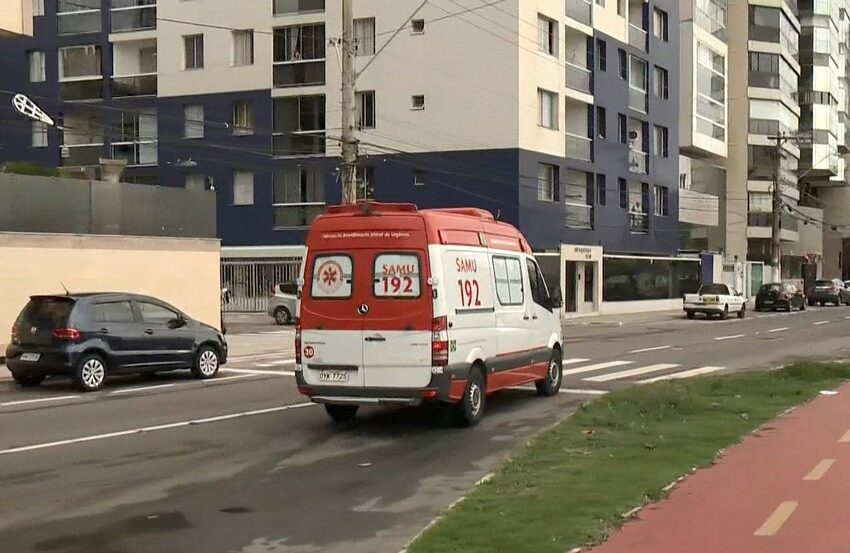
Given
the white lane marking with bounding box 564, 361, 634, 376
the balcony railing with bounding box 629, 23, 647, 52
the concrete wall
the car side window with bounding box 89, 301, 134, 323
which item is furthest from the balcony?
the car side window with bounding box 89, 301, 134, 323

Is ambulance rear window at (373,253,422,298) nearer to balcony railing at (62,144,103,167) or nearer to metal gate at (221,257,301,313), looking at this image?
metal gate at (221,257,301,313)

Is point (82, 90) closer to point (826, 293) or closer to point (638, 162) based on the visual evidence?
point (638, 162)

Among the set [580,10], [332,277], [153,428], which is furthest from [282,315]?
[332,277]

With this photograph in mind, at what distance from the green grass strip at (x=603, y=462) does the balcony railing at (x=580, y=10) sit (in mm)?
33460

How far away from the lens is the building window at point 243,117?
4750 centimetres

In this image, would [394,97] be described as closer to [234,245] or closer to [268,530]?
[234,245]

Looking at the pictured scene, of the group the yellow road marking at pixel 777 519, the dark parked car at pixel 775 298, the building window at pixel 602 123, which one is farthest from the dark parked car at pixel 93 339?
the dark parked car at pixel 775 298

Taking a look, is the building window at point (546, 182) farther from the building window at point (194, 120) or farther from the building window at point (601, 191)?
the building window at point (194, 120)

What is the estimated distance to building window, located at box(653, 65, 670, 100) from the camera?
5522 centimetres

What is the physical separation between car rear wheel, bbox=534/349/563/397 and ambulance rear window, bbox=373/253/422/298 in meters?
4.10

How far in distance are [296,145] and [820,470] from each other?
39.5 meters

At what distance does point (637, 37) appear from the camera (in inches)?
2093

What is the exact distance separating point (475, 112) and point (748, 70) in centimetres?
3530

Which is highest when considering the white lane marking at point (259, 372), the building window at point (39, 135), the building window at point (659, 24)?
the building window at point (659, 24)
